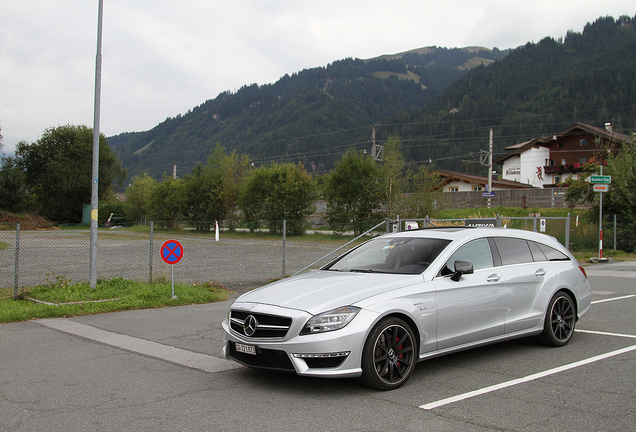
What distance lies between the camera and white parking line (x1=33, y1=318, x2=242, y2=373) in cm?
627

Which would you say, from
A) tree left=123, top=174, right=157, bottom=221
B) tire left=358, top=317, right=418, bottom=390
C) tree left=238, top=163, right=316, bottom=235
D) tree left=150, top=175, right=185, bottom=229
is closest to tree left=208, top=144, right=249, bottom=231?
tree left=238, top=163, right=316, bottom=235

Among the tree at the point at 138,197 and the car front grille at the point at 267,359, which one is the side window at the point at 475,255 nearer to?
the car front grille at the point at 267,359

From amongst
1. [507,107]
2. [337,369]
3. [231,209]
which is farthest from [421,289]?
[507,107]

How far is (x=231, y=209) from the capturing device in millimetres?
46781

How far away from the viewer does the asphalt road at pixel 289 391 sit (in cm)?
430

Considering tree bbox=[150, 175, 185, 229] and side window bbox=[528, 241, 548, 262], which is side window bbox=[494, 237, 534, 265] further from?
tree bbox=[150, 175, 185, 229]

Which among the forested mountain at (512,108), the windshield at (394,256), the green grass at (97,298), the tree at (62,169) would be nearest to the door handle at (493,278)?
the windshield at (394,256)

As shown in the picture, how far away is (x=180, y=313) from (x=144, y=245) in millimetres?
12845

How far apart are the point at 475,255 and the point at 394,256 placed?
100 centimetres

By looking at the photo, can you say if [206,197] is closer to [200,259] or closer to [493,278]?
[200,259]

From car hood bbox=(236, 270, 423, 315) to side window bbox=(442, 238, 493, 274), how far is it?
702mm

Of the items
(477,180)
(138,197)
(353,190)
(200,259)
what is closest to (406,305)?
(200,259)

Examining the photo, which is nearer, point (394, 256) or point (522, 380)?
point (522, 380)

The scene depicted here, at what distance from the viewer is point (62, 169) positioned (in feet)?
211
